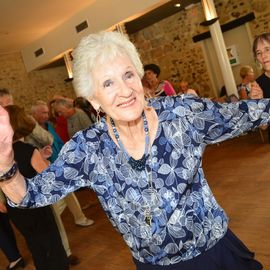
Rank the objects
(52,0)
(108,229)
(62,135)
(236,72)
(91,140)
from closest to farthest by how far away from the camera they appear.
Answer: (91,140), (108,229), (62,135), (52,0), (236,72)

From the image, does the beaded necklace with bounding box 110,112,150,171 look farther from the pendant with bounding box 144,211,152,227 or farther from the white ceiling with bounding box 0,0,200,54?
the white ceiling with bounding box 0,0,200,54

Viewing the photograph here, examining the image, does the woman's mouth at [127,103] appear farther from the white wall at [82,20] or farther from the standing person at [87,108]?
the white wall at [82,20]

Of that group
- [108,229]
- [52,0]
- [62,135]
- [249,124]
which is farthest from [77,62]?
[52,0]

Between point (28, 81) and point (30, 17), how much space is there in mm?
3689

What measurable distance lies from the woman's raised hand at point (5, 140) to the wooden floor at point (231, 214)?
2013mm

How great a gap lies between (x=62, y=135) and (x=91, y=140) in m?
4.40

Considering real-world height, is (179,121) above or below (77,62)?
below

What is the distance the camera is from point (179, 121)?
3.87 feet

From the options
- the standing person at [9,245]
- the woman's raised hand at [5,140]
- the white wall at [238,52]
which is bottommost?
the standing person at [9,245]

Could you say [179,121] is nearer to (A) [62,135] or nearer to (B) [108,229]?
(B) [108,229]

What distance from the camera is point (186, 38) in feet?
31.7

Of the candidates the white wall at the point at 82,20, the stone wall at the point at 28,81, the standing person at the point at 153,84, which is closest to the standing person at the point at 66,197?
the standing person at the point at 153,84

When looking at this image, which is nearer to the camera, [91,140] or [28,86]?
[91,140]

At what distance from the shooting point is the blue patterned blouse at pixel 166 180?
3.73 ft
